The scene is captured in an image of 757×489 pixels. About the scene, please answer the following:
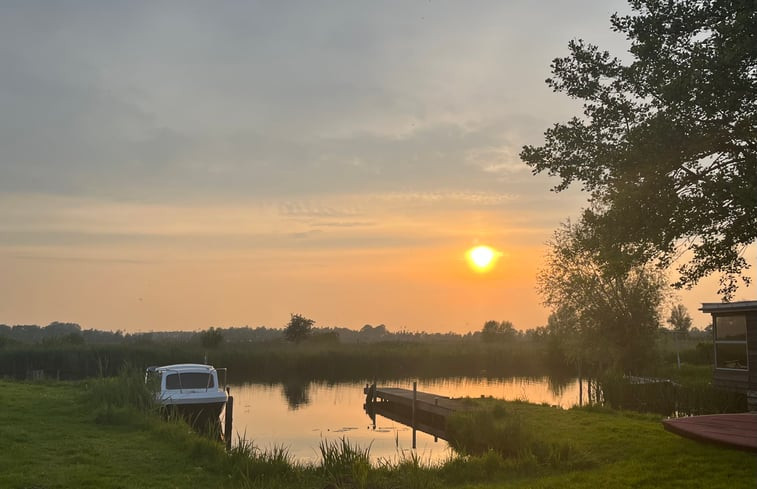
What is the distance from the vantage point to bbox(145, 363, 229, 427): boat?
26906mm

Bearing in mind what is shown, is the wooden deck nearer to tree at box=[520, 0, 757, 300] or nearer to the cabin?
tree at box=[520, 0, 757, 300]

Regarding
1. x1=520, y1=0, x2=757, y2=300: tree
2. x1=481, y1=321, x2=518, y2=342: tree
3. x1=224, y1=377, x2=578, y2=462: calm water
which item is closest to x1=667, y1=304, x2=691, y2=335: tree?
x1=481, y1=321, x2=518, y2=342: tree

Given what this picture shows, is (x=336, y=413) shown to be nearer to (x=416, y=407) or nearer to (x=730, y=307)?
(x=416, y=407)

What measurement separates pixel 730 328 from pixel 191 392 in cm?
2360

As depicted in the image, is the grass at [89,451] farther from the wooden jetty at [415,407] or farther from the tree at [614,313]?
the tree at [614,313]

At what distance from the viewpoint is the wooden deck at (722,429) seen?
14.3 m

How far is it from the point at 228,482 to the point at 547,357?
51876mm

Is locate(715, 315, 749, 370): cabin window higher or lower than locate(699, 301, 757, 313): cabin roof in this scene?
lower

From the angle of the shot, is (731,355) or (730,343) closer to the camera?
(730,343)

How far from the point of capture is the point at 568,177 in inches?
688

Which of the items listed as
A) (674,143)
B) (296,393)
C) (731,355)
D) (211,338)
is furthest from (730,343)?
(211,338)

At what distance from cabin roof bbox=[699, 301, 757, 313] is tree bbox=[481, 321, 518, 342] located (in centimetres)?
7122

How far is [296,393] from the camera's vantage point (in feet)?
148

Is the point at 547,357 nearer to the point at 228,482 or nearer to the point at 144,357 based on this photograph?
the point at 144,357
